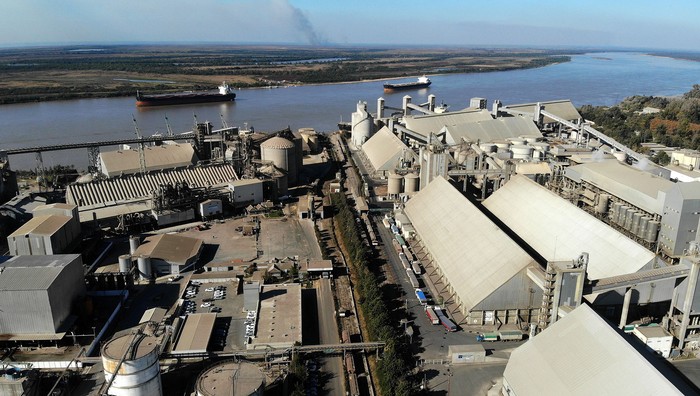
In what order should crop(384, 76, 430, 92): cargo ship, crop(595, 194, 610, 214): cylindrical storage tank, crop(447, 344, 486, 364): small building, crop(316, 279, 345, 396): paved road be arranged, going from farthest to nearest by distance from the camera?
crop(384, 76, 430, 92): cargo ship
crop(595, 194, 610, 214): cylindrical storage tank
crop(447, 344, 486, 364): small building
crop(316, 279, 345, 396): paved road

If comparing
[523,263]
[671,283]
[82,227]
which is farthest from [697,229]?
[82,227]

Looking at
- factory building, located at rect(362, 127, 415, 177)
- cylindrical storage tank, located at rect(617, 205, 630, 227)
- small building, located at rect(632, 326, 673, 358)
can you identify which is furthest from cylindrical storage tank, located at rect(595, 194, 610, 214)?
factory building, located at rect(362, 127, 415, 177)

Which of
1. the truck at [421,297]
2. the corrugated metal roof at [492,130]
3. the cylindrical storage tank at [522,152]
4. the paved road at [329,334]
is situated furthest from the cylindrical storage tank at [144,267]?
the corrugated metal roof at [492,130]

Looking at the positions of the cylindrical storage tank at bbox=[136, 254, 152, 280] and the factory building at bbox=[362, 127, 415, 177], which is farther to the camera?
the factory building at bbox=[362, 127, 415, 177]

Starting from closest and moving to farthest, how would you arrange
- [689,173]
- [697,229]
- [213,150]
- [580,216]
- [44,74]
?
[697,229] → [580,216] → [689,173] → [213,150] → [44,74]

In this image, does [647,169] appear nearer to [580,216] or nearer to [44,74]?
[580,216]

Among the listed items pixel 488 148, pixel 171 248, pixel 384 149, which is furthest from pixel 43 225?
pixel 488 148

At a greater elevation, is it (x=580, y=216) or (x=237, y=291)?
(x=580, y=216)

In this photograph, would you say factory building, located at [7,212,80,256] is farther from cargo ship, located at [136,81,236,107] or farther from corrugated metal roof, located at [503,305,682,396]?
cargo ship, located at [136,81,236,107]
